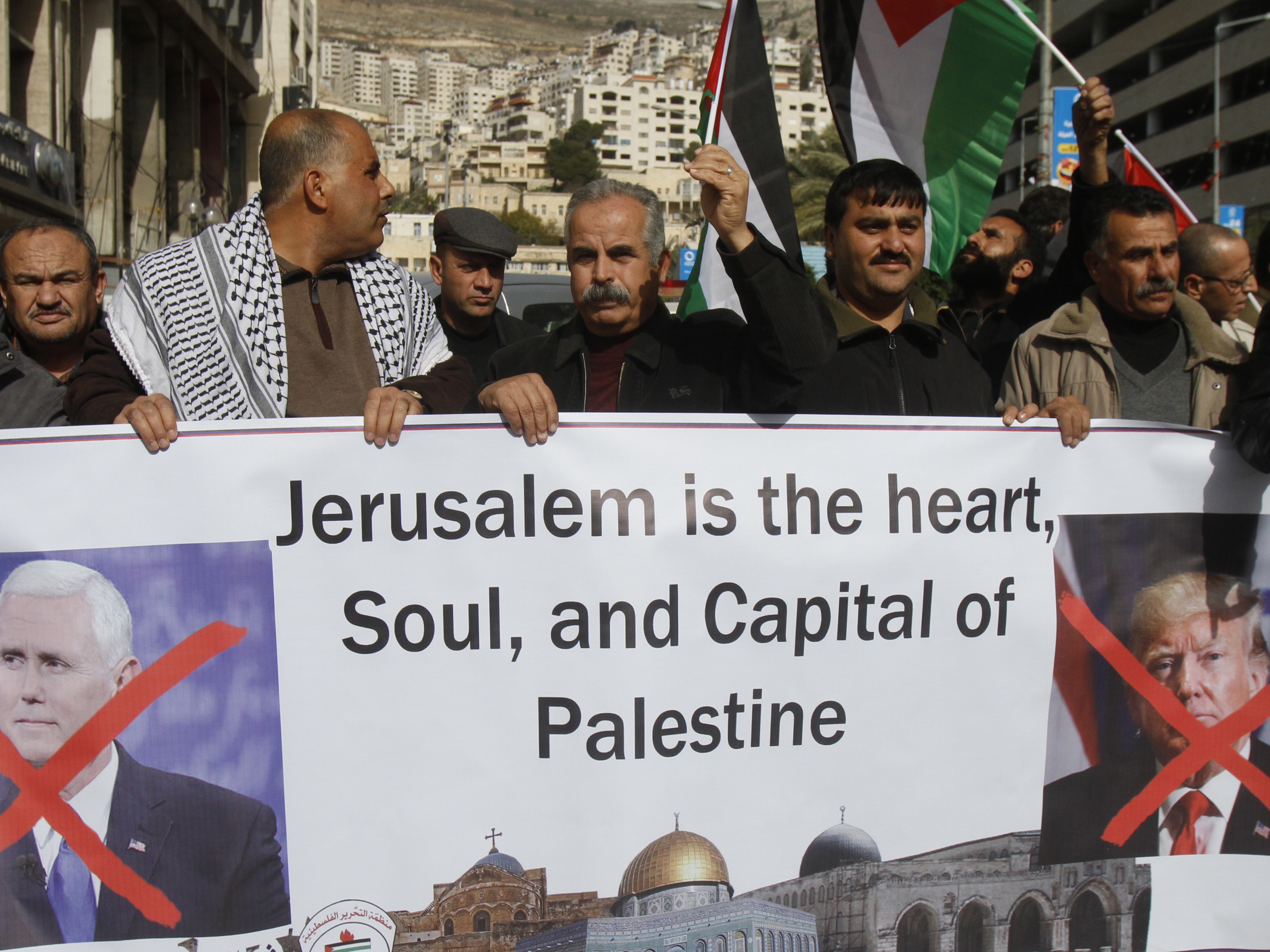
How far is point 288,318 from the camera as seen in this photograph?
278cm

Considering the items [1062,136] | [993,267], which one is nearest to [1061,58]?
[993,267]

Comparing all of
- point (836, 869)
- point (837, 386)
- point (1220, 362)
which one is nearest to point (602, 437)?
point (837, 386)

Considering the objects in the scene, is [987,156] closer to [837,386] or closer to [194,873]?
[837,386]

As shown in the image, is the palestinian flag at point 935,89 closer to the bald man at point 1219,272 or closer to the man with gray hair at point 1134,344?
the bald man at point 1219,272

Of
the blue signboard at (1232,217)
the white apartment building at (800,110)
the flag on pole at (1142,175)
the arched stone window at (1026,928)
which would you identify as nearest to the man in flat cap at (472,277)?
the flag on pole at (1142,175)

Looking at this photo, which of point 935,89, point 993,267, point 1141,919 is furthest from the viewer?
point 993,267

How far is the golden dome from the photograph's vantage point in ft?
8.11

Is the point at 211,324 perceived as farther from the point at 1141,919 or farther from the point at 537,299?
the point at 537,299

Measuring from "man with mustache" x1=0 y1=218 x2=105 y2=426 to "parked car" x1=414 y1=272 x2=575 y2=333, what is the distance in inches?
149

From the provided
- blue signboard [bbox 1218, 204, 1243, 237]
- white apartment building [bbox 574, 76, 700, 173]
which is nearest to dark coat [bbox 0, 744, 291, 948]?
blue signboard [bbox 1218, 204, 1243, 237]

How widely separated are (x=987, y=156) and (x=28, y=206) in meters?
13.3

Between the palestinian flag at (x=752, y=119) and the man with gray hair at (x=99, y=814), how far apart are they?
1899mm

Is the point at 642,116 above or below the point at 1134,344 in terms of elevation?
above

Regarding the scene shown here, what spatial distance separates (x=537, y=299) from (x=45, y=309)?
421 cm
